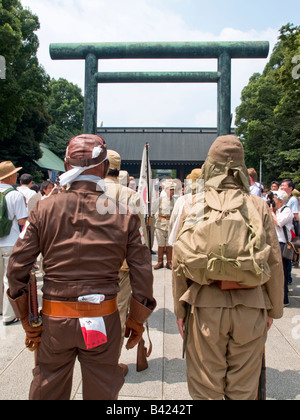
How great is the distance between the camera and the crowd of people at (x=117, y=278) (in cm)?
179

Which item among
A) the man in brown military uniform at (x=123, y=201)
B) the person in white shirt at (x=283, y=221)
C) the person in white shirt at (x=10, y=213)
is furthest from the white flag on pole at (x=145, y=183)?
the person in white shirt at (x=283, y=221)

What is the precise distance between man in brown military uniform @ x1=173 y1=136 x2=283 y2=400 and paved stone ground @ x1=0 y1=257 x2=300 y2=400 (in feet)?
2.92

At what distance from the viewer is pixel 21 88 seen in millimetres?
17719

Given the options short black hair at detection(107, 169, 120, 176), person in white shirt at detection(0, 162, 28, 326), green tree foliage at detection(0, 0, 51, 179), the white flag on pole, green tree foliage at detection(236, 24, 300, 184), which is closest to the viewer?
short black hair at detection(107, 169, 120, 176)

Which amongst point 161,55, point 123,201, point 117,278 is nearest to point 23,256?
point 117,278

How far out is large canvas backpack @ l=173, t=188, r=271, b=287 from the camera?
1.75 m

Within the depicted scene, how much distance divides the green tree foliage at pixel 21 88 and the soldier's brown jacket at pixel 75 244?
15686mm

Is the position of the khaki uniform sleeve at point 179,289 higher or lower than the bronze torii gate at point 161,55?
lower

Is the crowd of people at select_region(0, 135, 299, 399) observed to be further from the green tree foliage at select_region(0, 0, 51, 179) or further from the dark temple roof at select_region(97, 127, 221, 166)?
the dark temple roof at select_region(97, 127, 221, 166)

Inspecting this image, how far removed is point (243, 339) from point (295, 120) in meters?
21.7

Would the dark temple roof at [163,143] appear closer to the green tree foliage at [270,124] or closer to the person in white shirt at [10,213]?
the green tree foliage at [270,124]

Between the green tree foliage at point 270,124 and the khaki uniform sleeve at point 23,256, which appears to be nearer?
the khaki uniform sleeve at point 23,256

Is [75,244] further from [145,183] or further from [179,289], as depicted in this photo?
[145,183]

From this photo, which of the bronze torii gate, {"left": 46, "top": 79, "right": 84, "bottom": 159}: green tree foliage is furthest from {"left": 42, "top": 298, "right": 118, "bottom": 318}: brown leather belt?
{"left": 46, "top": 79, "right": 84, "bottom": 159}: green tree foliage
